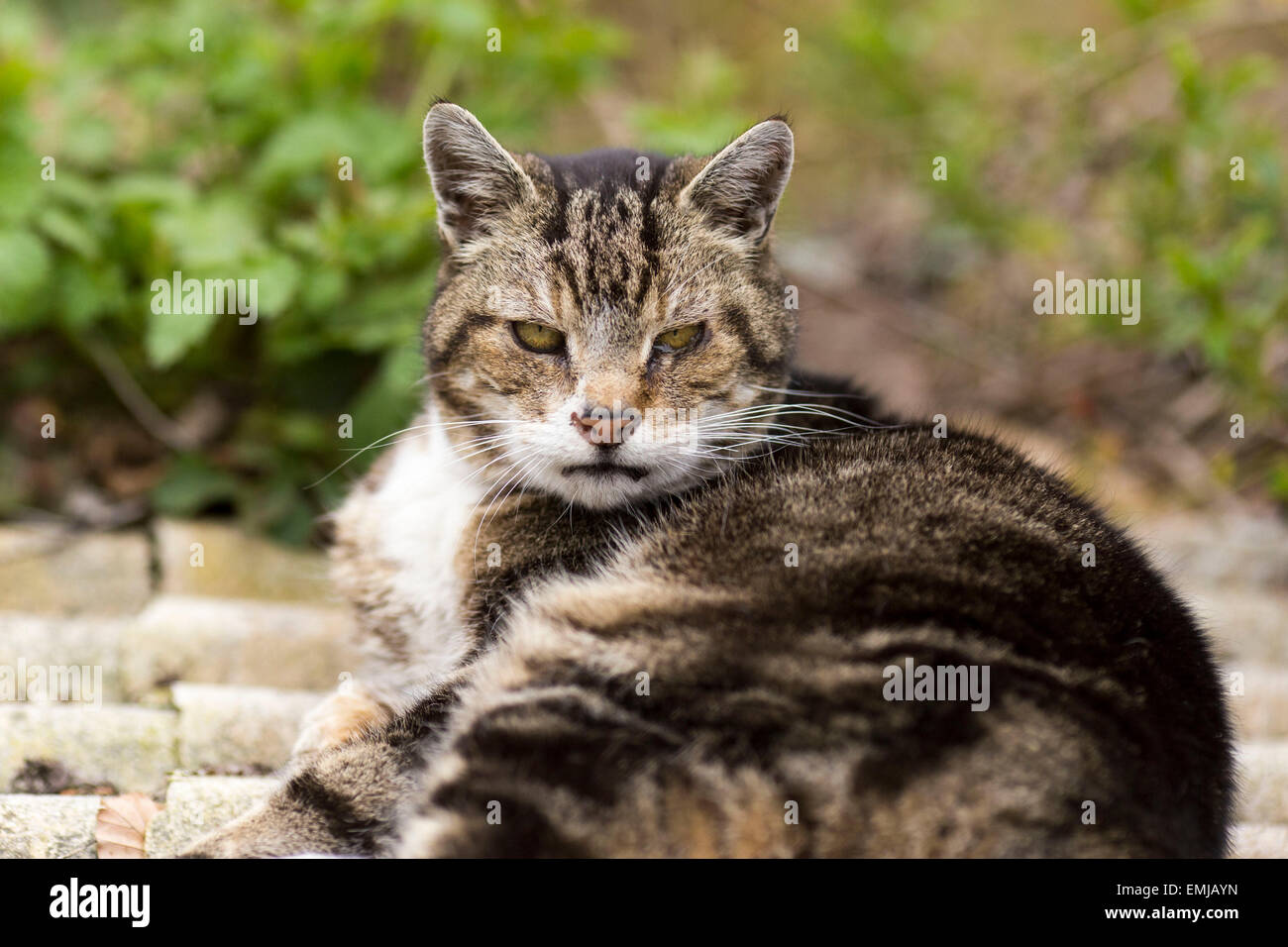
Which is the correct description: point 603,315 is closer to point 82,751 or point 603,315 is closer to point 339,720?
point 339,720

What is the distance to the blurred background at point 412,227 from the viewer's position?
4.54 meters

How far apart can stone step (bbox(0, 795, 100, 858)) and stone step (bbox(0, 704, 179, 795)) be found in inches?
15.8

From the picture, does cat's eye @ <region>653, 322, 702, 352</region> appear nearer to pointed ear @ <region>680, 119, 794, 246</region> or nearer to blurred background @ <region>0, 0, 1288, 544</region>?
pointed ear @ <region>680, 119, 794, 246</region>

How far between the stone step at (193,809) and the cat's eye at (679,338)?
141 centimetres

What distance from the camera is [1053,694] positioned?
2.14m

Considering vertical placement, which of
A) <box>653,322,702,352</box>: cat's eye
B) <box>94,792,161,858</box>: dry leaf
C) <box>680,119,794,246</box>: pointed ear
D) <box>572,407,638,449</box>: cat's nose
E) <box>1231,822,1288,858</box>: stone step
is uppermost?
<box>680,119,794,246</box>: pointed ear

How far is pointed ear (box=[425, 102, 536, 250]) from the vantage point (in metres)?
2.97

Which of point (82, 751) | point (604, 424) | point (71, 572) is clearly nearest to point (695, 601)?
point (604, 424)

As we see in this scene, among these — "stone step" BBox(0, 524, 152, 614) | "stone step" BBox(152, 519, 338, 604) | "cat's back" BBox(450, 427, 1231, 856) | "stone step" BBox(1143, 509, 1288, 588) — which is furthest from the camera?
"stone step" BBox(1143, 509, 1288, 588)

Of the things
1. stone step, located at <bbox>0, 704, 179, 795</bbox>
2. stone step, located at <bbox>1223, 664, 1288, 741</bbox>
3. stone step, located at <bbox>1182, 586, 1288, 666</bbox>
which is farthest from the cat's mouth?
stone step, located at <bbox>1182, 586, 1288, 666</bbox>

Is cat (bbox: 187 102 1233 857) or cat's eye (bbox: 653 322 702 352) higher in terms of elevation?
cat's eye (bbox: 653 322 702 352)

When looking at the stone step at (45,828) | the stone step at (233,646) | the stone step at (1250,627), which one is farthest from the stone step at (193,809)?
the stone step at (1250,627)
